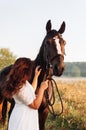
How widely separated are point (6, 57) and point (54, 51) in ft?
170

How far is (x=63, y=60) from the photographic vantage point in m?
7.41

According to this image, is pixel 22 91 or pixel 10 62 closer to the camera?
pixel 22 91

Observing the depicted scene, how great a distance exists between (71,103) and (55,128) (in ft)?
11.0

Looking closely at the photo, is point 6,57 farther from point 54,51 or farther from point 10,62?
point 54,51

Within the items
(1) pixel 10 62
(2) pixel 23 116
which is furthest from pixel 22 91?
(1) pixel 10 62

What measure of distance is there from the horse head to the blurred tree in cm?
4983

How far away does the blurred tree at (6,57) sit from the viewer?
58.0 m

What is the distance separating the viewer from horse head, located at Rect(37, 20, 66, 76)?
7301 millimetres

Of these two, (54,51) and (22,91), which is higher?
(54,51)

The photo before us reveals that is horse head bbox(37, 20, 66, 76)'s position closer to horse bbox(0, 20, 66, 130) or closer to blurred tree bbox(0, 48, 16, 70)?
horse bbox(0, 20, 66, 130)

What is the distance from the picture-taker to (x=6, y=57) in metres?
59.0

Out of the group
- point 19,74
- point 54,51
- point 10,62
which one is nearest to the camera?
point 19,74

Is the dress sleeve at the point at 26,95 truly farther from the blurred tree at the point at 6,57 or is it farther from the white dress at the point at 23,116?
the blurred tree at the point at 6,57

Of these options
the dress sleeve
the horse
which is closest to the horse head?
the horse
